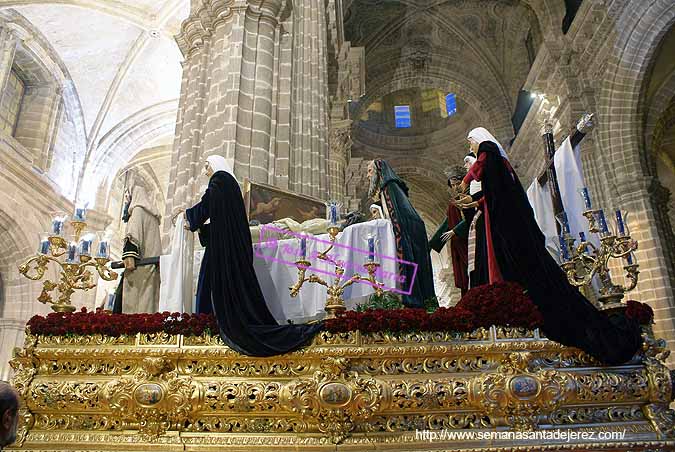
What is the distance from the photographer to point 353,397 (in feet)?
11.0

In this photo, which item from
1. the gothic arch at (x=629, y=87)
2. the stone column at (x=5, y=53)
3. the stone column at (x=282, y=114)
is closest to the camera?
the stone column at (x=282, y=114)

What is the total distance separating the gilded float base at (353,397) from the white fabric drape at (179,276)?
2.38 feet

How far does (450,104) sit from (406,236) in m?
23.6

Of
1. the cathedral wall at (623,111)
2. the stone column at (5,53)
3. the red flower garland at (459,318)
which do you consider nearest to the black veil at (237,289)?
the red flower garland at (459,318)

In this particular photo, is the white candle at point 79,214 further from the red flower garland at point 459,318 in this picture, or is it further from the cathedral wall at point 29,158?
the cathedral wall at point 29,158

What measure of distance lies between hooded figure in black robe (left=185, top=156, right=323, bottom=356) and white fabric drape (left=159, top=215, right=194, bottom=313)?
241 millimetres

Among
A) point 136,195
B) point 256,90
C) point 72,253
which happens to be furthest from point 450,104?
point 72,253

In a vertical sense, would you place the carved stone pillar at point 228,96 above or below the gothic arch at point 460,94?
below

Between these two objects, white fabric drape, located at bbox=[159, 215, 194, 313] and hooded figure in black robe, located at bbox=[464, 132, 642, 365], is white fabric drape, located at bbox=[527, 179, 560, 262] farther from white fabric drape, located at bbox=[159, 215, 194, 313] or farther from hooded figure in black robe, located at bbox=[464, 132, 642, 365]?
white fabric drape, located at bbox=[159, 215, 194, 313]

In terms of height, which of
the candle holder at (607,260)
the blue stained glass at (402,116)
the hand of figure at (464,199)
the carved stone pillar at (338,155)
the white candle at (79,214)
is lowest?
the candle holder at (607,260)

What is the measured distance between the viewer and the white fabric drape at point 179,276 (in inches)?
174

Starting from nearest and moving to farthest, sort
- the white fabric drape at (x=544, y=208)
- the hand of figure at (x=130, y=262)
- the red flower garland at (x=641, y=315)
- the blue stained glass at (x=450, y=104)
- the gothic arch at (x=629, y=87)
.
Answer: the red flower garland at (x=641, y=315)
the hand of figure at (x=130, y=262)
the white fabric drape at (x=544, y=208)
the gothic arch at (x=629, y=87)
the blue stained glass at (x=450, y=104)

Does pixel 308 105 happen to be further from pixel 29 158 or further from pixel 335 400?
pixel 29 158

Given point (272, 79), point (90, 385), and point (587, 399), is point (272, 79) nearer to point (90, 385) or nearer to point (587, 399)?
point (90, 385)
